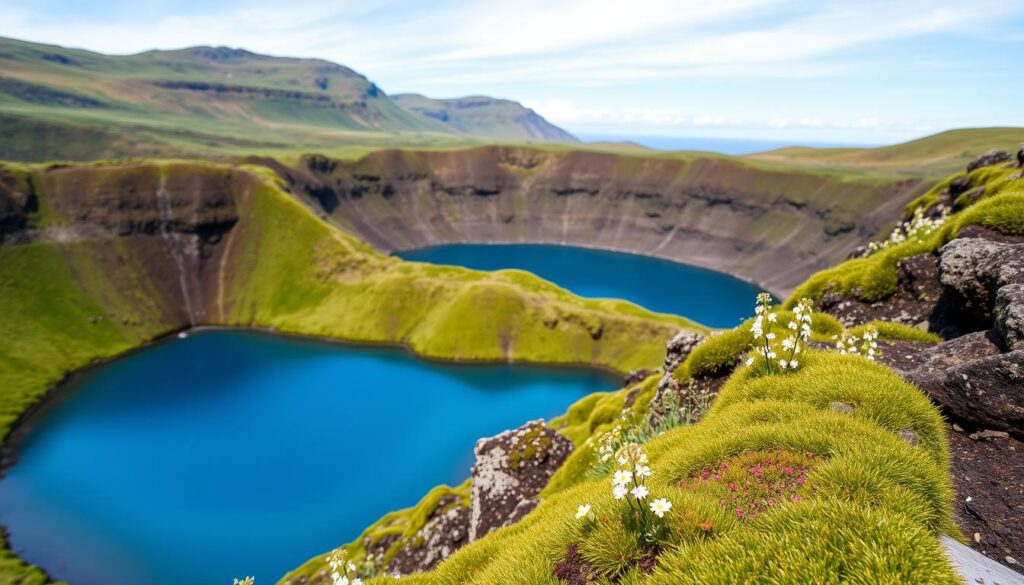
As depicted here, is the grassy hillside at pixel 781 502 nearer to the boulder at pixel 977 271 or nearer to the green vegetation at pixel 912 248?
the boulder at pixel 977 271

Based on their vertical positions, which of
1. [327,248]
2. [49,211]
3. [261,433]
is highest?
[49,211]

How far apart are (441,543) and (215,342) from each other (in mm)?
149021

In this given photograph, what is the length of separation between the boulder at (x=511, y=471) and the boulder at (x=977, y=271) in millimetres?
23528

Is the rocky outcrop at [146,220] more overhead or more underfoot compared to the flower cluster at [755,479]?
more underfoot

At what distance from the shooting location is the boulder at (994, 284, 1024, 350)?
1422cm

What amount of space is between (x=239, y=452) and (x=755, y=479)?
361ft

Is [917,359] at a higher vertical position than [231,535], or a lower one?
higher

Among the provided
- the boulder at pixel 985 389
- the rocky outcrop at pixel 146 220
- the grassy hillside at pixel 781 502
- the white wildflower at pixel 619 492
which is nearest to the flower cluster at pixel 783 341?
the grassy hillside at pixel 781 502

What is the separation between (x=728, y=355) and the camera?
821 inches

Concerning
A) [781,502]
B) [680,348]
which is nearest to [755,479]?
[781,502]

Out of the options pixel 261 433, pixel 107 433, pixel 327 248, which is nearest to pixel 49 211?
pixel 327 248

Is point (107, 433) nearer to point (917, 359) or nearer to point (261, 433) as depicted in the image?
point (261, 433)

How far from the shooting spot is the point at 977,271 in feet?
59.9

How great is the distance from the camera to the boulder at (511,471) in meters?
33.6
